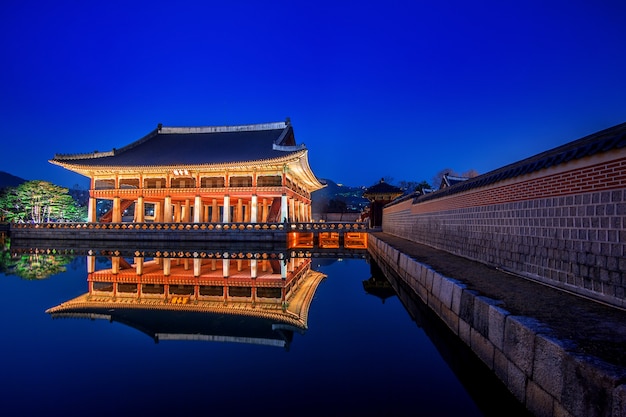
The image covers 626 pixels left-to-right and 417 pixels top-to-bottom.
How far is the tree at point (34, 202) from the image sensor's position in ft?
125

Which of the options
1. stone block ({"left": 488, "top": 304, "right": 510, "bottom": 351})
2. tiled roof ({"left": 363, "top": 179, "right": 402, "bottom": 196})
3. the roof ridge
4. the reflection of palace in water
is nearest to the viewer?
stone block ({"left": 488, "top": 304, "right": 510, "bottom": 351})

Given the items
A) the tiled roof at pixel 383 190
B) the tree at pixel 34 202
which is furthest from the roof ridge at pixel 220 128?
the tree at pixel 34 202

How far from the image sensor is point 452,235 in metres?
11.2

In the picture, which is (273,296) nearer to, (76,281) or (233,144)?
(76,281)

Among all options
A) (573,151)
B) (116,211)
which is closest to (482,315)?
(573,151)

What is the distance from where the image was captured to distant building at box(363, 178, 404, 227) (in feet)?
96.1

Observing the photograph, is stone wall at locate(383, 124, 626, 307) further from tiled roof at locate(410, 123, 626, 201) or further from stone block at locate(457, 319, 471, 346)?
stone block at locate(457, 319, 471, 346)

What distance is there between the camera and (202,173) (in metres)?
28.4

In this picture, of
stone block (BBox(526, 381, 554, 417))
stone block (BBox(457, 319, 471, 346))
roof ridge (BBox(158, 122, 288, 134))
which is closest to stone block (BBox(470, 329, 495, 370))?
stone block (BBox(457, 319, 471, 346))

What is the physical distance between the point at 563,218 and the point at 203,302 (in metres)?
7.56

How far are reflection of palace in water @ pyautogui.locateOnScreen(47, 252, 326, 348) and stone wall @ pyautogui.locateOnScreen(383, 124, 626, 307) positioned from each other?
4292mm

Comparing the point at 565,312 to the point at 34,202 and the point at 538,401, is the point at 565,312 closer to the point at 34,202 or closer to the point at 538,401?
the point at 538,401

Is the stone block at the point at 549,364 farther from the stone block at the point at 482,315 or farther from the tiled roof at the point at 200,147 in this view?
the tiled roof at the point at 200,147

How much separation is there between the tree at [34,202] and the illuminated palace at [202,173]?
11.2 m
